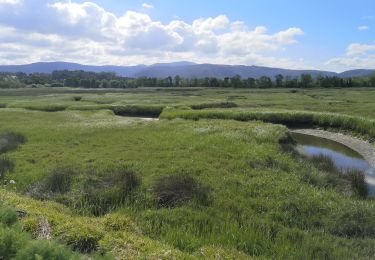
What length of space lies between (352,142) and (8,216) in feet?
120

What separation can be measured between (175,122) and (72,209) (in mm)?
27375

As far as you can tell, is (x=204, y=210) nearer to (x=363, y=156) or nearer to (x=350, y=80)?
(x=363, y=156)

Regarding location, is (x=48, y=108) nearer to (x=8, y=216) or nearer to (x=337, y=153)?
(x=337, y=153)

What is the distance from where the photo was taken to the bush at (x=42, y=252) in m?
7.78

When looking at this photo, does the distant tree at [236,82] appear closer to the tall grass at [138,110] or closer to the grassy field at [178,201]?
the tall grass at [138,110]

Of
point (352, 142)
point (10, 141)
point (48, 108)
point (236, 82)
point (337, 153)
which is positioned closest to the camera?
point (10, 141)

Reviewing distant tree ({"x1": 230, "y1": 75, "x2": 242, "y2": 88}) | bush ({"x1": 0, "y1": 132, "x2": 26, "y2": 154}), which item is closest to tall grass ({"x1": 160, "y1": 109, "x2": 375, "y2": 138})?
bush ({"x1": 0, "y1": 132, "x2": 26, "y2": 154})

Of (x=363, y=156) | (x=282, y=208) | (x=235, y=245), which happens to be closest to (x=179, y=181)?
(x=282, y=208)

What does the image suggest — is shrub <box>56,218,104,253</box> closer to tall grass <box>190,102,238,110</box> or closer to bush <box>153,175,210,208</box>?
bush <box>153,175,210,208</box>

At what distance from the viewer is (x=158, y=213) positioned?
14.9 meters

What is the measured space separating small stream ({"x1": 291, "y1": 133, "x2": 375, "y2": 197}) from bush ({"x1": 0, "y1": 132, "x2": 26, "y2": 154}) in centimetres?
2208

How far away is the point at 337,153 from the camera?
36.5 metres

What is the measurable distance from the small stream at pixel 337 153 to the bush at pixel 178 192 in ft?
32.1

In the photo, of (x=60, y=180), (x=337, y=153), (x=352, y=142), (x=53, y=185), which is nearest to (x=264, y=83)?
(x=352, y=142)
